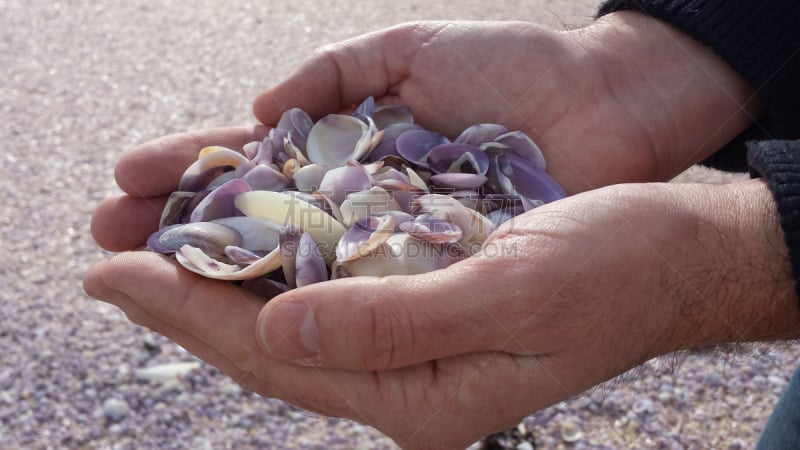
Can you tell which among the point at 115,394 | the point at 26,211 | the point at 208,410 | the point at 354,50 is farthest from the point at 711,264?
the point at 26,211

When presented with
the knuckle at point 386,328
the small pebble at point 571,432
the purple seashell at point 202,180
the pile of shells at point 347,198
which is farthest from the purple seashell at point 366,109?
the small pebble at point 571,432

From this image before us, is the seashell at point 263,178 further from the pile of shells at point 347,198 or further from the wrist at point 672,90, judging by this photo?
the wrist at point 672,90

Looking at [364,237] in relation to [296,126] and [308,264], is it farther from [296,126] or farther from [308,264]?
[296,126]

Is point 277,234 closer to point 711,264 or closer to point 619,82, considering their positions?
point 711,264

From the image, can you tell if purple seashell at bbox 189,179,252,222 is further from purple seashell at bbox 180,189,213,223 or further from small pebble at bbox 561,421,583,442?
small pebble at bbox 561,421,583,442

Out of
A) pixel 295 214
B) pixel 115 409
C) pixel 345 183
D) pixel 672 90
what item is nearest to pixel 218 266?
pixel 295 214

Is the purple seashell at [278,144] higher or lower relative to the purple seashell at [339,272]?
higher
